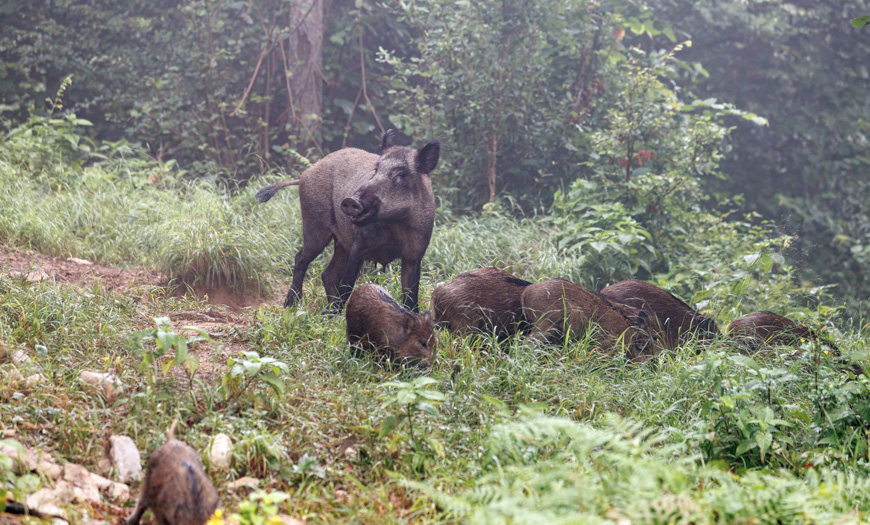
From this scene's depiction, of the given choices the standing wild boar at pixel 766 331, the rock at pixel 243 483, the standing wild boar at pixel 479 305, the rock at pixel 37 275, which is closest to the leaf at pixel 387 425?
the rock at pixel 243 483

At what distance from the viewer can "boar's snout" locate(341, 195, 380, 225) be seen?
15.7 ft

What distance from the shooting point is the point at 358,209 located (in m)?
4.80

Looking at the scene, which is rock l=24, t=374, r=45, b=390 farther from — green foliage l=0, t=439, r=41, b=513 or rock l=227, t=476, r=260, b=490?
rock l=227, t=476, r=260, b=490

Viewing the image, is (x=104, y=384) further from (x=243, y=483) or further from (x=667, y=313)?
(x=667, y=313)

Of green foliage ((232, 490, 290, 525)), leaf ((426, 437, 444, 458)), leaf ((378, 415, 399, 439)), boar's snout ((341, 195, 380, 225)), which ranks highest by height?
boar's snout ((341, 195, 380, 225))

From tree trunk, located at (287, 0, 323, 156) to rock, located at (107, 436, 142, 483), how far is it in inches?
256

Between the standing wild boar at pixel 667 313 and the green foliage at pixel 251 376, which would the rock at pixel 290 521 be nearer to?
the green foliage at pixel 251 376

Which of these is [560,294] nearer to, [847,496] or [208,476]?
[847,496]

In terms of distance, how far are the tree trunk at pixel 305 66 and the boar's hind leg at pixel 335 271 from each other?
376cm

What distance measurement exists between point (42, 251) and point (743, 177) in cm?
930

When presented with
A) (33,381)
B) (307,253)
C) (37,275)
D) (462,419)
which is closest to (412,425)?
(462,419)

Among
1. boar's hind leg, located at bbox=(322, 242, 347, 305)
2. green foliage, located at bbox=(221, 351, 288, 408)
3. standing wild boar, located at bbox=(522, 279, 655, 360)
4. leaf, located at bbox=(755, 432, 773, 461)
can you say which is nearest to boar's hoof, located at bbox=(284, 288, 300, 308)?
boar's hind leg, located at bbox=(322, 242, 347, 305)

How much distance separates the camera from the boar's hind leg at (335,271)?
5.51 meters

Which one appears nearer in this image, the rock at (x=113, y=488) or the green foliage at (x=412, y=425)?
the rock at (x=113, y=488)
